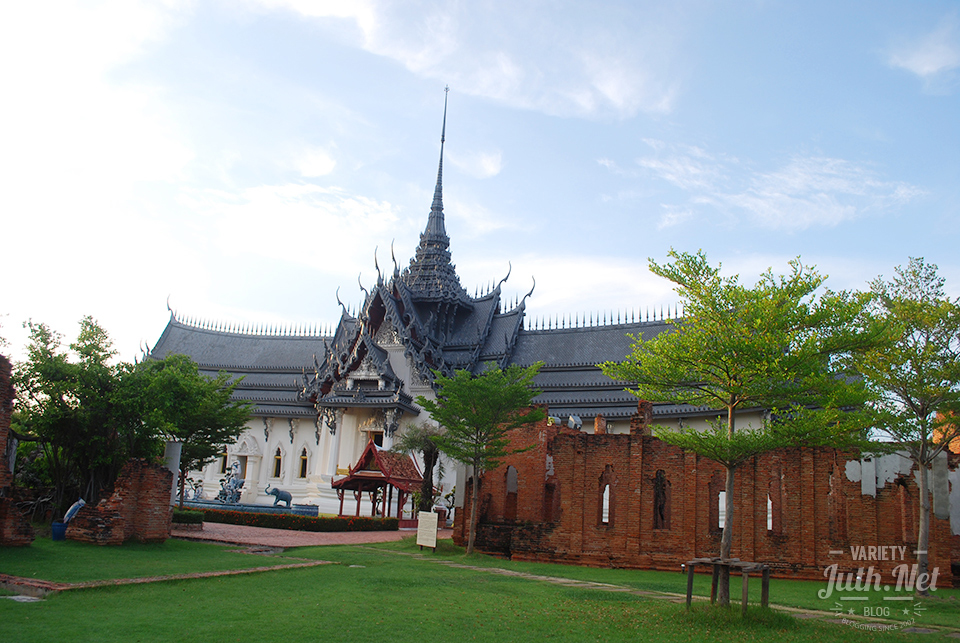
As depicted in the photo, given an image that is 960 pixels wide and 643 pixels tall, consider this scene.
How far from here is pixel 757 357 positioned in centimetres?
1288

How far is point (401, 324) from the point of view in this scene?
123ft

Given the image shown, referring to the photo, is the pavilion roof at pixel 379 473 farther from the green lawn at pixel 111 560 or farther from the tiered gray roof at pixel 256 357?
the tiered gray roof at pixel 256 357

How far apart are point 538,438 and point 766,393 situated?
787 cm

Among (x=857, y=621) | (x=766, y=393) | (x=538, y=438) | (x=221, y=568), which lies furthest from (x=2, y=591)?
(x=538, y=438)

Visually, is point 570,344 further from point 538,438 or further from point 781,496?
point 781,496

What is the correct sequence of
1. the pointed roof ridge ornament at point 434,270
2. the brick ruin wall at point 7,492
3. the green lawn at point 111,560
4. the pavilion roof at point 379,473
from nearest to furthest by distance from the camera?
the green lawn at point 111,560
the brick ruin wall at point 7,492
the pavilion roof at point 379,473
the pointed roof ridge ornament at point 434,270

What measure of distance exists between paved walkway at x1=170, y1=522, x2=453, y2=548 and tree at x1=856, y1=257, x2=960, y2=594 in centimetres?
1336

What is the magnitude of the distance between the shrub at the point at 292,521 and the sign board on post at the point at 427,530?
6.23 metres

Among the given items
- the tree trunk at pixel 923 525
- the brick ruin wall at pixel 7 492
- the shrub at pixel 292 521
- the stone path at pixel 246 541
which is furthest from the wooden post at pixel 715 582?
the shrub at pixel 292 521

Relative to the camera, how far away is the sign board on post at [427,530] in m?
18.6

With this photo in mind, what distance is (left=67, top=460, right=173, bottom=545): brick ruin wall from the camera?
14.5m

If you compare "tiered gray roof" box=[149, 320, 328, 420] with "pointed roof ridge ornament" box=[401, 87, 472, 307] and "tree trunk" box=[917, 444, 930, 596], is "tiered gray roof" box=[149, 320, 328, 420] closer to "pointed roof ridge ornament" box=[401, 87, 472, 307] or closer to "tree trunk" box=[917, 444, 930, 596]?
"pointed roof ridge ornament" box=[401, 87, 472, 307]

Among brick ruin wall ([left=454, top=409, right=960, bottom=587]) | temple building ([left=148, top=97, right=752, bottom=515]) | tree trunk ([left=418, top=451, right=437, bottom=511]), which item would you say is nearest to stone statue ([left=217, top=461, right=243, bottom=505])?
temple building ([left=148, top=97, right=752, bottom=515])

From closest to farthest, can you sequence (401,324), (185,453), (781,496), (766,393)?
(766,393), (781,496), (185,453), (401,324)
